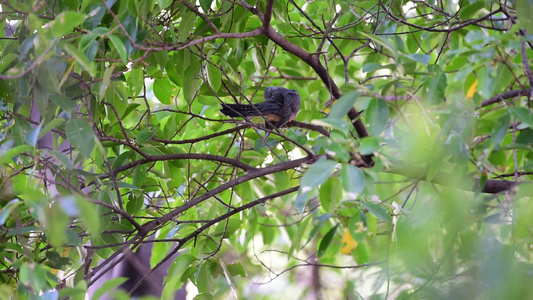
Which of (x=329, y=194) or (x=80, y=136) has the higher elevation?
(x=80, y=136)

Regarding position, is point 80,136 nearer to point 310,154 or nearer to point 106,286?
point 106,286

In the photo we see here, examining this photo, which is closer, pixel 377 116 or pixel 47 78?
pixel 377 116

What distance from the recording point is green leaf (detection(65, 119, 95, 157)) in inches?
47.4

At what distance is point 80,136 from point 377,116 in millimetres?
682

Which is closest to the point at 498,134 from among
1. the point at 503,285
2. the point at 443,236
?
the point at 443,236

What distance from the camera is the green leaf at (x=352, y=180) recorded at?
3.12ft

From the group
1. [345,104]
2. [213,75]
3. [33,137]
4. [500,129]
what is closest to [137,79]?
[213,75]

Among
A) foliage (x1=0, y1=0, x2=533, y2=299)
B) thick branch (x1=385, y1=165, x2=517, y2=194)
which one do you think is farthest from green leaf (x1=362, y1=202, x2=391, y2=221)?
thick branch (x1=385, y1=165, x2=517, y2=194)

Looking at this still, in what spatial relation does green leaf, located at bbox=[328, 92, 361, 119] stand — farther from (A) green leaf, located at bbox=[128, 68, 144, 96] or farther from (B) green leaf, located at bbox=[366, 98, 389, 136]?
(A) green leaf, located at bbox=[128, 68, 144, 96]

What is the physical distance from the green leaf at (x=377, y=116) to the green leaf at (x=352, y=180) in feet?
0.58

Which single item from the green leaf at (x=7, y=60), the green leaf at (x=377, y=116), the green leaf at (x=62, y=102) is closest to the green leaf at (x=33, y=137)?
the green leaf at (x=62, y=102)

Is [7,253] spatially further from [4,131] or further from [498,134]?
[498,134]

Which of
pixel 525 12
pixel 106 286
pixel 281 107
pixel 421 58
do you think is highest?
pixel 525 12

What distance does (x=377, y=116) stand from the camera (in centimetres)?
114
